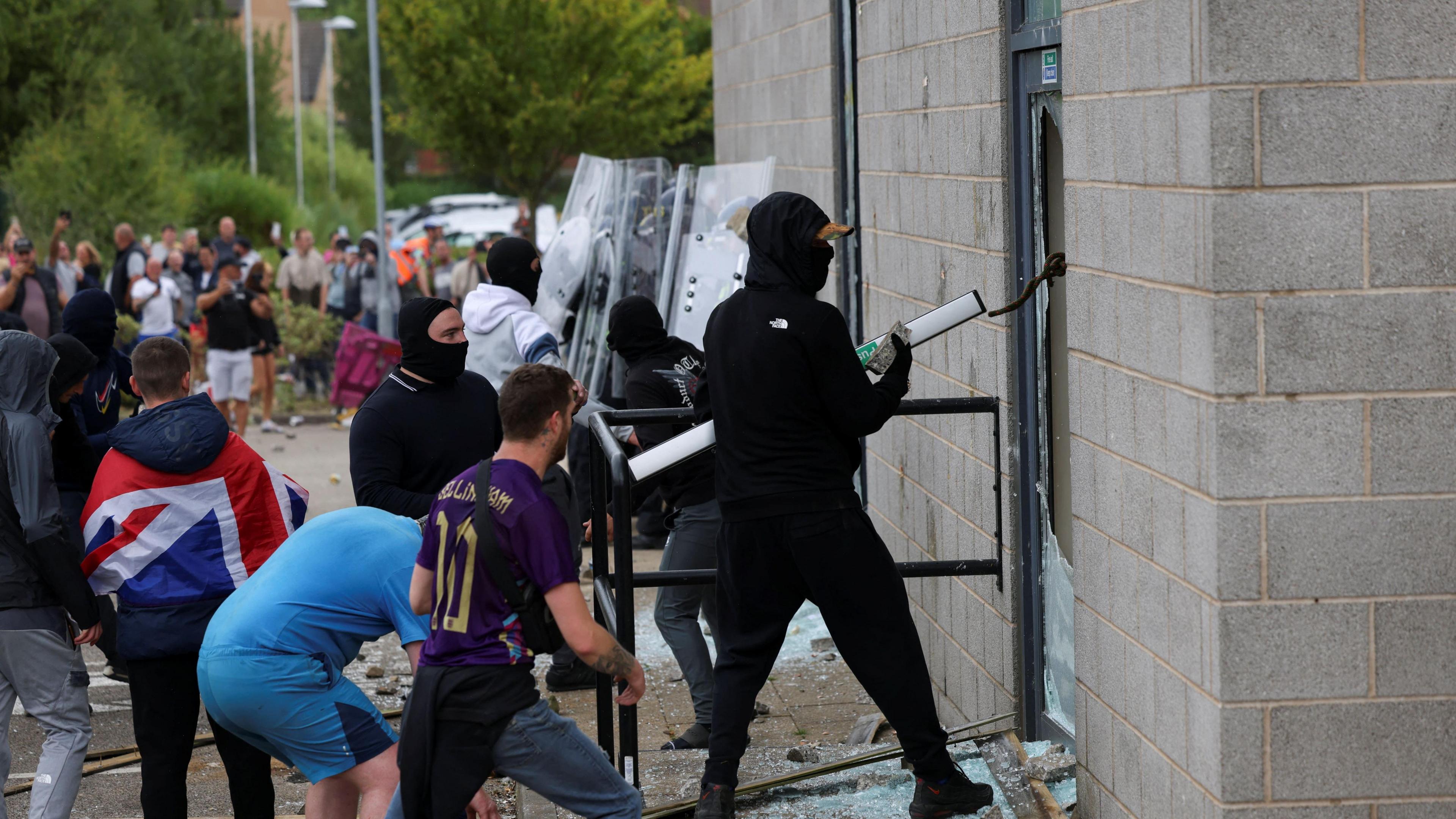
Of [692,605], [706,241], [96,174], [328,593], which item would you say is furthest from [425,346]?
[96,174]

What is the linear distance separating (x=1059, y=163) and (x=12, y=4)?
27.1 meters

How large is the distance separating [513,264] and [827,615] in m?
3.45

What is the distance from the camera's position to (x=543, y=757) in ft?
12.0

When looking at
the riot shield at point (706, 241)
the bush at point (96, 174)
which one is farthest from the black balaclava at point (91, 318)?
the bush at point (96, 174)

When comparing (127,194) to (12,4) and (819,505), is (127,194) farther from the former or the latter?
(819,505)

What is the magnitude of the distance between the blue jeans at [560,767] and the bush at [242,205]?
1218 inches

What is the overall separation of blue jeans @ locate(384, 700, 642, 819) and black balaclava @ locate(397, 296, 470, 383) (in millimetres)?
1740

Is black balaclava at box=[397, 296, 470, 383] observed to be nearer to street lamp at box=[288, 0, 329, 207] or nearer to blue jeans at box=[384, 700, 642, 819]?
blue jeans at box=[384, 700, 642, 819]

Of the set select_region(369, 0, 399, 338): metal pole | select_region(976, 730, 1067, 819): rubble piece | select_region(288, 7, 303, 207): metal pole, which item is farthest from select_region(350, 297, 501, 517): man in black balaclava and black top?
select_region(288, 7, 303, 207): metal pole

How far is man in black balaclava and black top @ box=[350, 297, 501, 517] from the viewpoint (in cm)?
507

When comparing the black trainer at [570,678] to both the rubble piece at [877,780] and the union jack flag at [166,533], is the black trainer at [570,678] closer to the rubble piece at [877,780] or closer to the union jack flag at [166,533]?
the rubble piece at [877,780]

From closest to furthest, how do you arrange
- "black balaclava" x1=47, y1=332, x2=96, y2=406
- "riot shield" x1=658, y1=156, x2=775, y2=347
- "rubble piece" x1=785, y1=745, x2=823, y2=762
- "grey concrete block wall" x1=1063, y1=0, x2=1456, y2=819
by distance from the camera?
"grey concrete block wall" x1=1063, y1=0, x2=1456, y2=819, "rubble piece" x1=785, y1=745, x2=823, y2=762, "black balaclava" x1=47, y1=332, x2=96, y2=406, "riot shield" x1=658, y1=156, x2=775, y2=347

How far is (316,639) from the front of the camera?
394 cm

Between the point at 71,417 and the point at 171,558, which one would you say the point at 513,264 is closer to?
the point at 71,417
